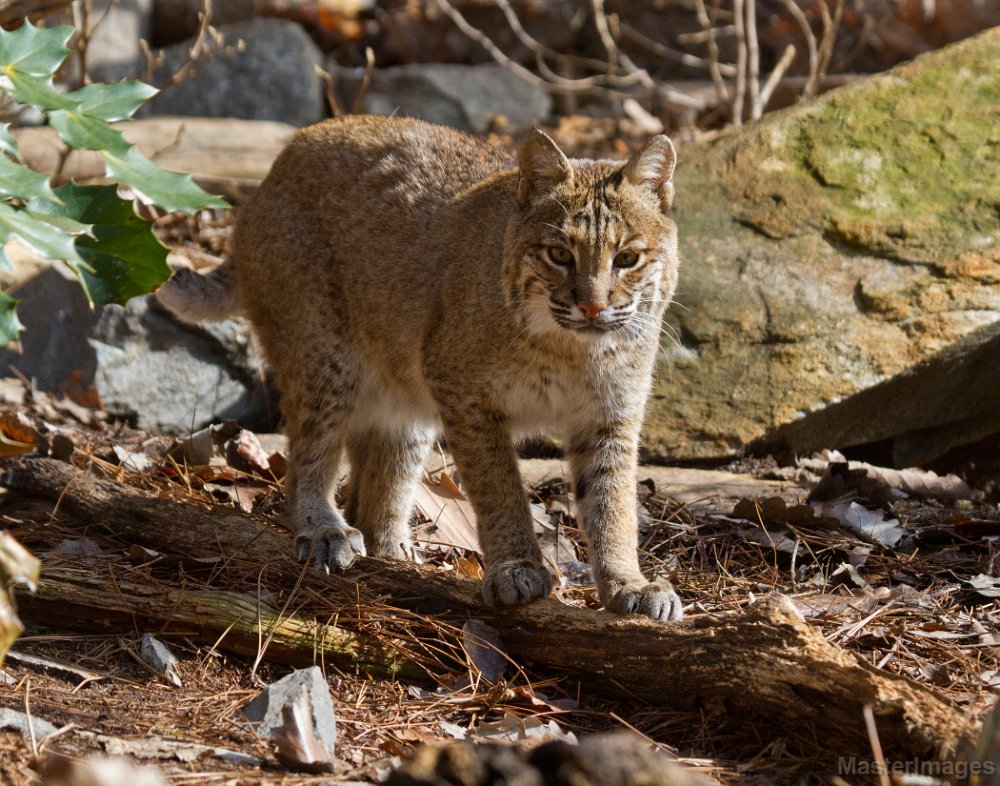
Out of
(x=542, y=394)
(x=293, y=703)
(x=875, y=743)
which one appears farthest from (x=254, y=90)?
(x=875, y=743)

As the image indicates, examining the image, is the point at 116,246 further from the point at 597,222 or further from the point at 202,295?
the point at 202,295

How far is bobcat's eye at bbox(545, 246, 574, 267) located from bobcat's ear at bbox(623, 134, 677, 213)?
0.41 metres

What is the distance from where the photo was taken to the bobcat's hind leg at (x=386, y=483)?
16.9 feet

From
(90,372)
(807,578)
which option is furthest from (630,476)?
(90,372)

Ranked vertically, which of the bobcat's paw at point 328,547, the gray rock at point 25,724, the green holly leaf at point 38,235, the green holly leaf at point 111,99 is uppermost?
the green holly leaf at point 111,99

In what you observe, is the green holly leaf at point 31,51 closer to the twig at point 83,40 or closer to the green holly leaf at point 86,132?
the green holly leaf at point 86,132

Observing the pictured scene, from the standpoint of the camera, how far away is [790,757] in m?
3.12

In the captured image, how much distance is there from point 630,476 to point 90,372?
358cm

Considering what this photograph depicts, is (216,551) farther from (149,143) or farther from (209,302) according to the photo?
(149,143)

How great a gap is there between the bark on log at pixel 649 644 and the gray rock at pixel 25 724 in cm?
120

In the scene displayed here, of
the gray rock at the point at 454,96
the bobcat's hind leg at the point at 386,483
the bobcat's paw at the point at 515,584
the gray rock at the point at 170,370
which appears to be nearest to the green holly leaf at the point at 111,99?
the bobcat's paw at the point at 515,584

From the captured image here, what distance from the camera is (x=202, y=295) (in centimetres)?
549

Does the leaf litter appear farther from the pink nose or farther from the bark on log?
the pink nose

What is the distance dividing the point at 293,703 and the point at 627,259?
2009mm
